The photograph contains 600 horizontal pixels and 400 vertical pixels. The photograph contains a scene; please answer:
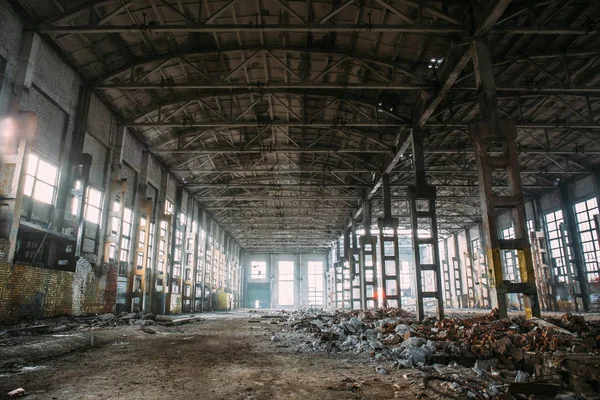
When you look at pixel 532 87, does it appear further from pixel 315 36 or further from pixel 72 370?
pixel 72 370

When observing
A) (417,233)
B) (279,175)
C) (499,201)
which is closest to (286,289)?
(279,175)

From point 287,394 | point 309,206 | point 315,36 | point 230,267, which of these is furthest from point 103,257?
point 230,267

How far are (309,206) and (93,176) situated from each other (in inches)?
695

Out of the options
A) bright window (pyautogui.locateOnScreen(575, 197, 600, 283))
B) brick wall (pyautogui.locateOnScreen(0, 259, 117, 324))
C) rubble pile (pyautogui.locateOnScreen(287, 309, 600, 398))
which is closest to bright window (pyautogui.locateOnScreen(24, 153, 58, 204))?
brick wall (pyautogui.locateOnScreen(0, 259, 117, 324))

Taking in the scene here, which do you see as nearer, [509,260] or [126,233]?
[126,233]

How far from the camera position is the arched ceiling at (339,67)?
976 centimetres

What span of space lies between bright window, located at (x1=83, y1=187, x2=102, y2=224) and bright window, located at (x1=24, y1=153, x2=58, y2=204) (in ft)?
4.75

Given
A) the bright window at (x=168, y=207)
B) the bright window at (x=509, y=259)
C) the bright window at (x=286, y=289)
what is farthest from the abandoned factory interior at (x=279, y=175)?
the bright window at (x=286, y=289)

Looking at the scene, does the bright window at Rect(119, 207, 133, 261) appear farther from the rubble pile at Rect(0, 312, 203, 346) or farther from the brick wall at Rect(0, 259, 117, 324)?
the rubble pile at Rect(0, 312, 203, 346)

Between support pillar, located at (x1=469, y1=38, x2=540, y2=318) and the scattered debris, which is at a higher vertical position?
support pillar, located at (x1=469, y1=38, x2=540, y2=318)

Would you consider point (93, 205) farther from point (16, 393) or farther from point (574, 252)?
point (574, 252)

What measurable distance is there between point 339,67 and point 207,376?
11.3m

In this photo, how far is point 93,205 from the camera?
13102 mm

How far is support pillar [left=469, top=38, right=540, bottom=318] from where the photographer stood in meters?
7.52
